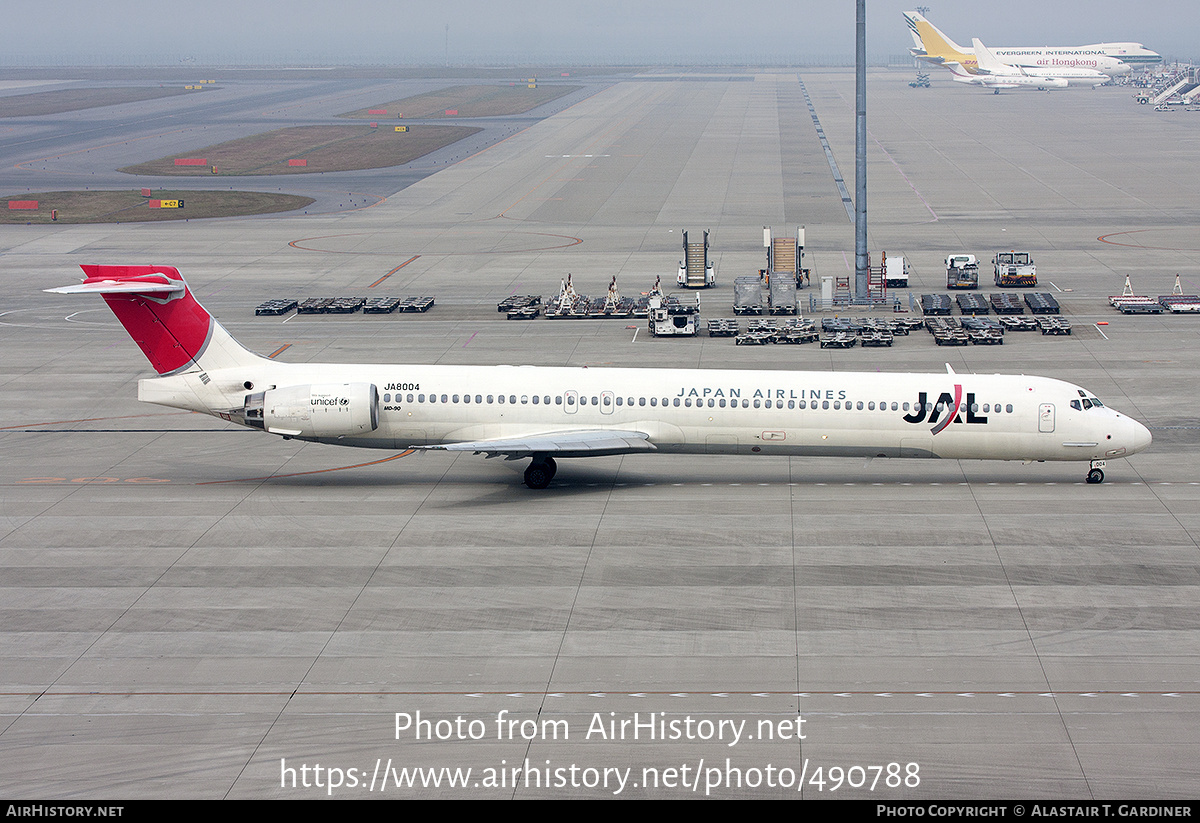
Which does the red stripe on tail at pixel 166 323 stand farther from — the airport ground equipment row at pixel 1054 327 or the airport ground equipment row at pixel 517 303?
the airport ground equipment row at pixel 1054 327

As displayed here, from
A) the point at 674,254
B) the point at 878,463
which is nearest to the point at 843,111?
the point at 674,254

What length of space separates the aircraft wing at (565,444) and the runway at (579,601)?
1.37 meters

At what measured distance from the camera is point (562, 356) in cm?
5003

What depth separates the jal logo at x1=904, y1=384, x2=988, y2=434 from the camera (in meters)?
33.6

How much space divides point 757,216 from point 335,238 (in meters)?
30.8

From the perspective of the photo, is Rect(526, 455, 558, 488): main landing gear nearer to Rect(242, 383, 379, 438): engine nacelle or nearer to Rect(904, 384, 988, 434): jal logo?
Rect(242, 383, 379, 438): engine nacelle

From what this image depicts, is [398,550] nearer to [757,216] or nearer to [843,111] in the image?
[757,216]

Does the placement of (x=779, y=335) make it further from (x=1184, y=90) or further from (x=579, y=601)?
(x=1184, y=90)

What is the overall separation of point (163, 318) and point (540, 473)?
12226 millimetres

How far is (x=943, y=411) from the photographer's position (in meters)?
33.7

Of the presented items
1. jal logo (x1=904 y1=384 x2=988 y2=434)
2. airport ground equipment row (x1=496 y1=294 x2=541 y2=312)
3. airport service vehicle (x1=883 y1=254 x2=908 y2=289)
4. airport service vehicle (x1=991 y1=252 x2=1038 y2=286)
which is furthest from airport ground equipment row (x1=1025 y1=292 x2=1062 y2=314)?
jal logo (x1=904 y1=384 x2=988 y2=434)

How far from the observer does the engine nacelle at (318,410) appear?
34125 millimetres

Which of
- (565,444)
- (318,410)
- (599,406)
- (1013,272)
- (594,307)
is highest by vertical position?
(318,410)

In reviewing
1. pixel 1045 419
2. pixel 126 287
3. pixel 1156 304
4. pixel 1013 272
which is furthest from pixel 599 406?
pixel 1013 272
